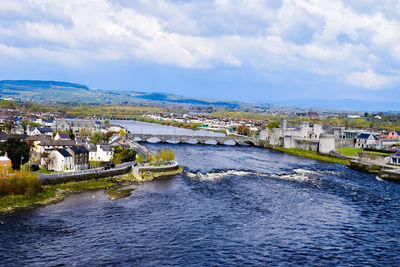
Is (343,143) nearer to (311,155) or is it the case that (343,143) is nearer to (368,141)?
(368,141)

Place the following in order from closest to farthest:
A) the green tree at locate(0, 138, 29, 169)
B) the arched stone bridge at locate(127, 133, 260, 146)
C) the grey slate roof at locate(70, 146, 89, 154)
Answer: the green tree at locate(0, 138, 29, 169) < the grey slate roof at locate(70, 146, 89, 154) < the arched stone bridge at locate(127, 133, 260, 146)

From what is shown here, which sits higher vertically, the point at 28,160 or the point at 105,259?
the point at 28,160

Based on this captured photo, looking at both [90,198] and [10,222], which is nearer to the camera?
[10,222]

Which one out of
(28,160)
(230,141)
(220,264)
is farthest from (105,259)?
(230,141)

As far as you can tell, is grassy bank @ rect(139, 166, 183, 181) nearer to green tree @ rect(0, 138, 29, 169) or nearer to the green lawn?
green tree @ rect(0, 138, 29, 169)

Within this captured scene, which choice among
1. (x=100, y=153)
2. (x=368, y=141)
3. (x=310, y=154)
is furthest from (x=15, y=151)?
(x=368, y=141)

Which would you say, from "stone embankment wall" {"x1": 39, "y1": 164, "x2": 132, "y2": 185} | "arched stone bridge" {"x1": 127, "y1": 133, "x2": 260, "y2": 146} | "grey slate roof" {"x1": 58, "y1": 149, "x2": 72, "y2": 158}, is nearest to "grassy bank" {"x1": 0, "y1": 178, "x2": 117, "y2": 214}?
"stone embankment wall" {"x1": 39, "y1": 164, "x2": 132, "y2": 185}

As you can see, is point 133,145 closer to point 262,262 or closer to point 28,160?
point 28,160
